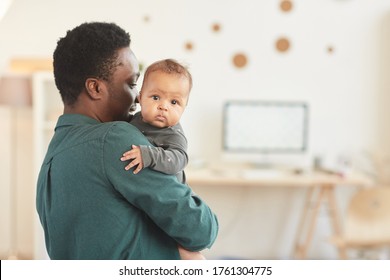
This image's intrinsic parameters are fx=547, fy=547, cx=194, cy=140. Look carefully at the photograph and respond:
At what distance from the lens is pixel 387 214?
2232 millimetres

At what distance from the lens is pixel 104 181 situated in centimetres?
67

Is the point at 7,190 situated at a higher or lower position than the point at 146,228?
lower

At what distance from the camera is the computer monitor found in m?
2.58

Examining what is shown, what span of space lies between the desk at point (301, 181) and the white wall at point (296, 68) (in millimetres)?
90

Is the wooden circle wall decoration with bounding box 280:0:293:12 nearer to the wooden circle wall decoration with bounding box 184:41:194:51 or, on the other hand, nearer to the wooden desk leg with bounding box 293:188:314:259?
the wooden circle wall decoration with bounding box 184:41:194:51

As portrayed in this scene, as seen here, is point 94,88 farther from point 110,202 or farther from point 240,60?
point 240,60

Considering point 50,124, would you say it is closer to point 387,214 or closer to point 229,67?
point 229,67

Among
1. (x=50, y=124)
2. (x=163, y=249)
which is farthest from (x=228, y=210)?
(x=163, y=249)

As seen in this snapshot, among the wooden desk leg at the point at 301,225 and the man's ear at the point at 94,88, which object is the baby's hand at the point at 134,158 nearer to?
the man's ear at the point at 94,88

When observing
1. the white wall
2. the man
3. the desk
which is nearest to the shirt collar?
the man

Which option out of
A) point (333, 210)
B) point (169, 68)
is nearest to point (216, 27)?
point (333, 210)

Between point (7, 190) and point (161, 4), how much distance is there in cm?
111

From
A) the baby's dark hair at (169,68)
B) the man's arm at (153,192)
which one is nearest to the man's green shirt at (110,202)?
the man's arm at (153,192)

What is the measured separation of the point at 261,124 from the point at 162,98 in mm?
1868
